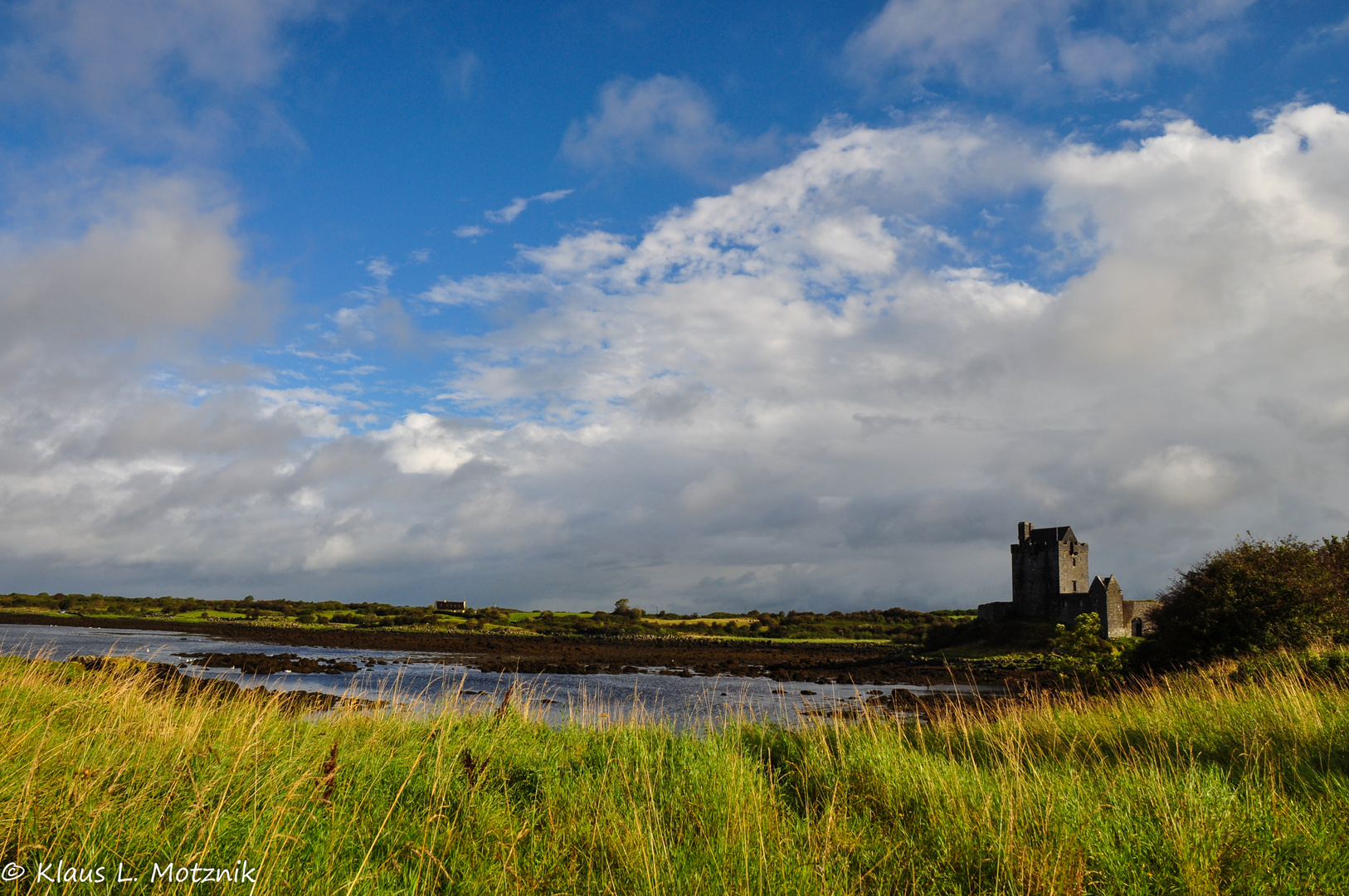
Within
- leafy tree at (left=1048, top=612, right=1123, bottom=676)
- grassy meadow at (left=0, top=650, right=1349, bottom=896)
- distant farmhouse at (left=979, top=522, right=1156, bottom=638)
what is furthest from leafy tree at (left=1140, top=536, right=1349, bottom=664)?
distant farmhouse at (left=979, top=522, right=1156, bottom=638)

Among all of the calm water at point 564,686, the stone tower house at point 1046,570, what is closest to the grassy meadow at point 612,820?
the calm water at point 564,686

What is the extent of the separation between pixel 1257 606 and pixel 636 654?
164 ft

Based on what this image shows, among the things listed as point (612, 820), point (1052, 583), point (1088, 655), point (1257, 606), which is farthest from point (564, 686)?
point (1052, 583)

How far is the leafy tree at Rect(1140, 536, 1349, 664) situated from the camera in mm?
24453

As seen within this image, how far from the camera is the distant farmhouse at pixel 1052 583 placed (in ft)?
194

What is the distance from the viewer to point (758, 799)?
20.7 ft

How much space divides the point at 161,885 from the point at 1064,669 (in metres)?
30.3

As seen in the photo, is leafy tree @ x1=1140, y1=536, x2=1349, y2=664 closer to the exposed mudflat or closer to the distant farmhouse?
the exposed mudflat

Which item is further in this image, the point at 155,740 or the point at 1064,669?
the point at 1064,669

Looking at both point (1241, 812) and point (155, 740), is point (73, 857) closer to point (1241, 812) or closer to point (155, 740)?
point (155, 740)

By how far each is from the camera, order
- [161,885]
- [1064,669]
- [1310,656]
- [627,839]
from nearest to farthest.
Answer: [161,885]
[627,839]
[1310,656]
[1064,669]

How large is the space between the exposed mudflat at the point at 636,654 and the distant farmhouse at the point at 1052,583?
1217cm

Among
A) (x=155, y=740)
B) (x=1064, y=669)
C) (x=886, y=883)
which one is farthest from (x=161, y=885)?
(x=1064, y=669)

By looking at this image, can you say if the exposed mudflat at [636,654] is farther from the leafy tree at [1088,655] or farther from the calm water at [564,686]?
the leafy tree at [1088,655]
